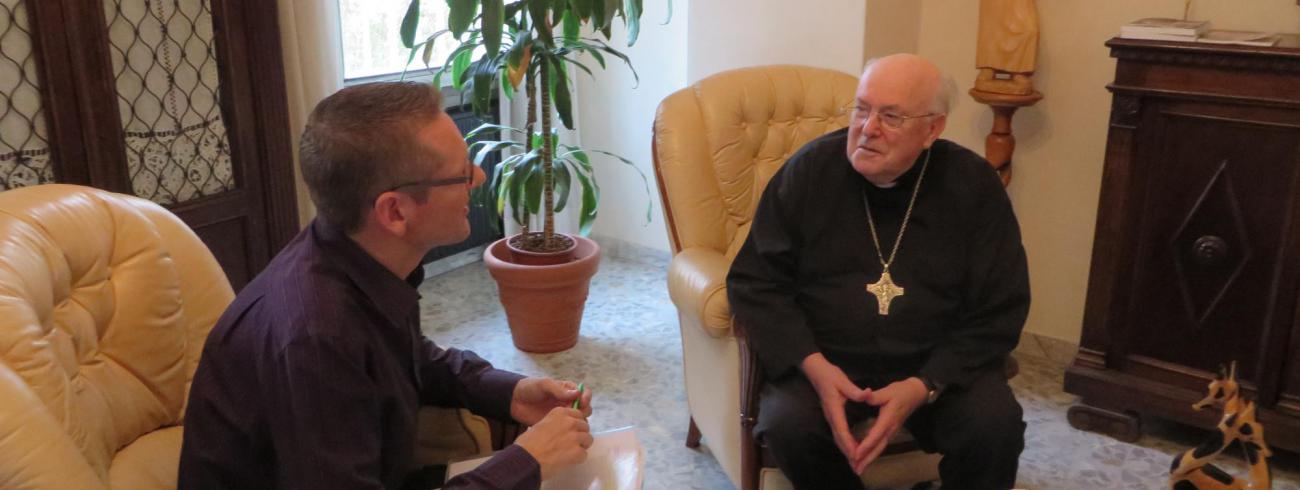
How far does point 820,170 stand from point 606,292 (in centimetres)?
176

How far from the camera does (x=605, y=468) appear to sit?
53.2 inches

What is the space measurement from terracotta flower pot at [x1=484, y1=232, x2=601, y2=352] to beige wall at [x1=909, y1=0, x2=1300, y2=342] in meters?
1.05

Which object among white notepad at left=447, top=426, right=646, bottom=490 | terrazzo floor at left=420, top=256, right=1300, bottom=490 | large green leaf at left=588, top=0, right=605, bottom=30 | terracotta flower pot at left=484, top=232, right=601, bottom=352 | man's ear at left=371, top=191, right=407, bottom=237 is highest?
large green leaf at left=588, top=0, right=605, bottom=30

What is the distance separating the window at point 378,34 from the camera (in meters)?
3.35

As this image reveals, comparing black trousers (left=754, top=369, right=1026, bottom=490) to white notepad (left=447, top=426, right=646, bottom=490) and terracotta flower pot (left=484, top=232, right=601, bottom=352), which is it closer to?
white notepad (left=447, top=426, right=646, bottom=490)

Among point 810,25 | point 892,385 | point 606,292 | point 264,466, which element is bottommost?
point 606,292

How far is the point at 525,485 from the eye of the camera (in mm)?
1243

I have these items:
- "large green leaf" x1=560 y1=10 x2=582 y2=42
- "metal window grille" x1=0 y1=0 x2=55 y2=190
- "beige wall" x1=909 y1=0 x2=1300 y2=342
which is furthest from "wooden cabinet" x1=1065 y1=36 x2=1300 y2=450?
"metal window grille" x1=0 y1=0 x2=55 y2=190

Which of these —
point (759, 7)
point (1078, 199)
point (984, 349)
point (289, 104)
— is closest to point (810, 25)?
point (759, 7)

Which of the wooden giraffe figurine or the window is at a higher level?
the window

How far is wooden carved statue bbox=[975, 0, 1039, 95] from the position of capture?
257 cm

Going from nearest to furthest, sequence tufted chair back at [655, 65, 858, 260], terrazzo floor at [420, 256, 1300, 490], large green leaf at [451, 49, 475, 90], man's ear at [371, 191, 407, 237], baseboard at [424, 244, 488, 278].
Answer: man's ear at [371, 191, 407, 237] < tufted chair back at [655, 65, 858, 260] < terrazzo floor at [420, 256, 1300, 490] < large green leaf at [451, 49, 475, 90] < baseboard at [424, 244, 488, 278]

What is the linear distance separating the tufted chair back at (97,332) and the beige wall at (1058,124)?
1.92m

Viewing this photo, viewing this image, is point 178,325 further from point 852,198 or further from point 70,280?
point 852,198
